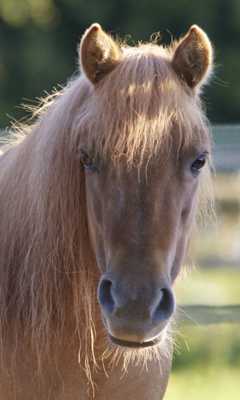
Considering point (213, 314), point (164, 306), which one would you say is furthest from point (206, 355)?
point (164, 306)

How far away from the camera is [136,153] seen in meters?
3.12

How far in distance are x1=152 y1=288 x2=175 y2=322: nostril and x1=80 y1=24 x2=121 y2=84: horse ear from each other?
771mm

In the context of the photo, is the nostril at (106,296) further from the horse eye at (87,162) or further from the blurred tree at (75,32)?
the blurred tree at (75,32)

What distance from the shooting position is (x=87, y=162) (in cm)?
322

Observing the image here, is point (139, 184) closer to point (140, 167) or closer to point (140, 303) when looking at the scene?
point (140, 167)

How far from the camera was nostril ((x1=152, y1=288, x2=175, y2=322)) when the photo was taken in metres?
2.99

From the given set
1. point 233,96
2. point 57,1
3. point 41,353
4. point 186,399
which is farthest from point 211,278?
point 57,1

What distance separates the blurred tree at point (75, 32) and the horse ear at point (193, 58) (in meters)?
12.8

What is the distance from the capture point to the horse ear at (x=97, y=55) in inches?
129

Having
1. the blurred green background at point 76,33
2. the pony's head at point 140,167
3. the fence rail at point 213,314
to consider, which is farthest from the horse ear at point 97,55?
the blurred green background at point 76,33

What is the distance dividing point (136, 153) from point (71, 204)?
35cm

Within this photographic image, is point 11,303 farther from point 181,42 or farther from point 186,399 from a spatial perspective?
point 186,399

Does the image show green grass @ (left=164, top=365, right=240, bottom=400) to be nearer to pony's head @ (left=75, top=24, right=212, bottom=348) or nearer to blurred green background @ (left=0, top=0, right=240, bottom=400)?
pony's head @ (left=75, top=24, right=212, bottom=348)

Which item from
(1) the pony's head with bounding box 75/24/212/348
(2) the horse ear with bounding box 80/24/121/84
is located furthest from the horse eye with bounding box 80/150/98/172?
(2) the horse ear with bounding box 80/24/121/84
